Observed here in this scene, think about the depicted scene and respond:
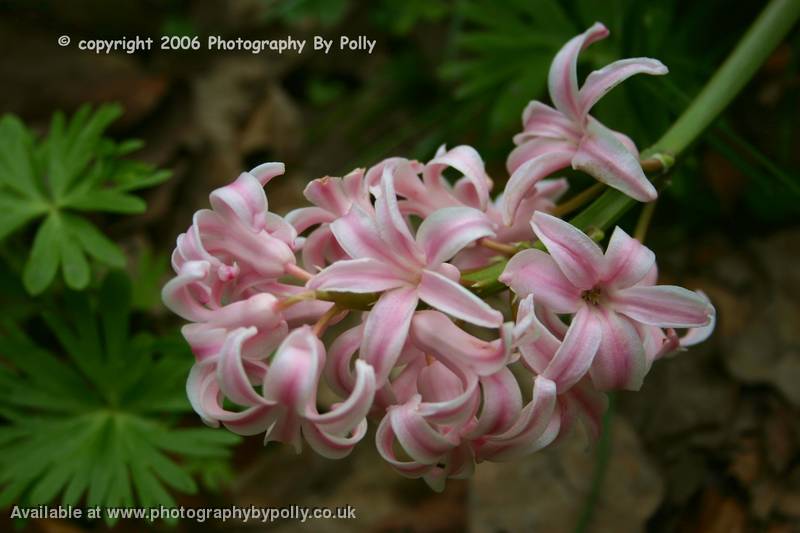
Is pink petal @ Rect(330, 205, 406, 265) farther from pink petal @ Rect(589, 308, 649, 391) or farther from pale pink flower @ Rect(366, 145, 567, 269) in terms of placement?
pink petal @ Rect(589, 308, 649, 391)

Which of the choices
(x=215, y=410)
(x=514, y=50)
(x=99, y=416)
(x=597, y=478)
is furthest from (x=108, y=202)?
(x=597, y=478)

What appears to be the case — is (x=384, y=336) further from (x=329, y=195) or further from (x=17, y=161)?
(x=17, y=161)

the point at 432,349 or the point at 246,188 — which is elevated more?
the point at 246,188

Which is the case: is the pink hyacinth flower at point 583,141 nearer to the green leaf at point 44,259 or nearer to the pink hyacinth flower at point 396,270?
the pink hyacinth flower at point 396,270

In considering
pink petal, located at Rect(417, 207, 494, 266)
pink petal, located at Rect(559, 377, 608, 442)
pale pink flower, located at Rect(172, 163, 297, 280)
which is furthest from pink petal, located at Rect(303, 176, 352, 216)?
pink petal, located at Rect(559, 377, 608, 442)

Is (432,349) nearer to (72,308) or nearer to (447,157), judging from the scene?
(447,157)

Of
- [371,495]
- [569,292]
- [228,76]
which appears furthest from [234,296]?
[228,76]
